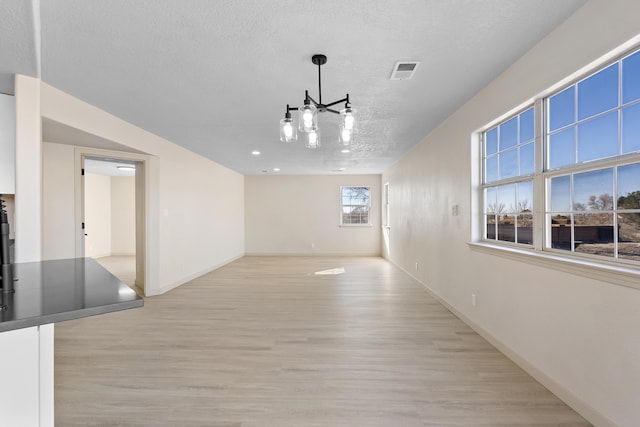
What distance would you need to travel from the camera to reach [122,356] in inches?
110

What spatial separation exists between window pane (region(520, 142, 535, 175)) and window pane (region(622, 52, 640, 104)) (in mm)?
837

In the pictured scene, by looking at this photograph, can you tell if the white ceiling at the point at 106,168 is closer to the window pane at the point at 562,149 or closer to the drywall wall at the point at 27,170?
the drywall wall at the point at 27,170

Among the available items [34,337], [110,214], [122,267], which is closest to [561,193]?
[34,337]

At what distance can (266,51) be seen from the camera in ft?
7.75

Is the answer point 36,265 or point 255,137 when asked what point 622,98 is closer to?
point 36,265

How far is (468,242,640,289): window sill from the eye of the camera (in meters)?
1.64

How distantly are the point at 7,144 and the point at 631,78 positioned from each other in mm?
4513

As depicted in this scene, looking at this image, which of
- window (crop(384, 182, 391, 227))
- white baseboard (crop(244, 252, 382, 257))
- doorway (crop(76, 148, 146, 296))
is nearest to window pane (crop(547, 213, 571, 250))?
window (crop(384, 182, 391, 227))

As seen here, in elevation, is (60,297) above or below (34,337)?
above

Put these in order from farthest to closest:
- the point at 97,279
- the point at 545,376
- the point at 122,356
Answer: the point at 122,356
the point at 545,376
the point at 97,279

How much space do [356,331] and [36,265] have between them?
2766mm

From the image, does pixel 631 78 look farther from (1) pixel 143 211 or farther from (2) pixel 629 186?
(1) pixel 143 211

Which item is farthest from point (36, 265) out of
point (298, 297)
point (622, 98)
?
point (622, 98)

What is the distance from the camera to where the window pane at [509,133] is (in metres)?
2.88
